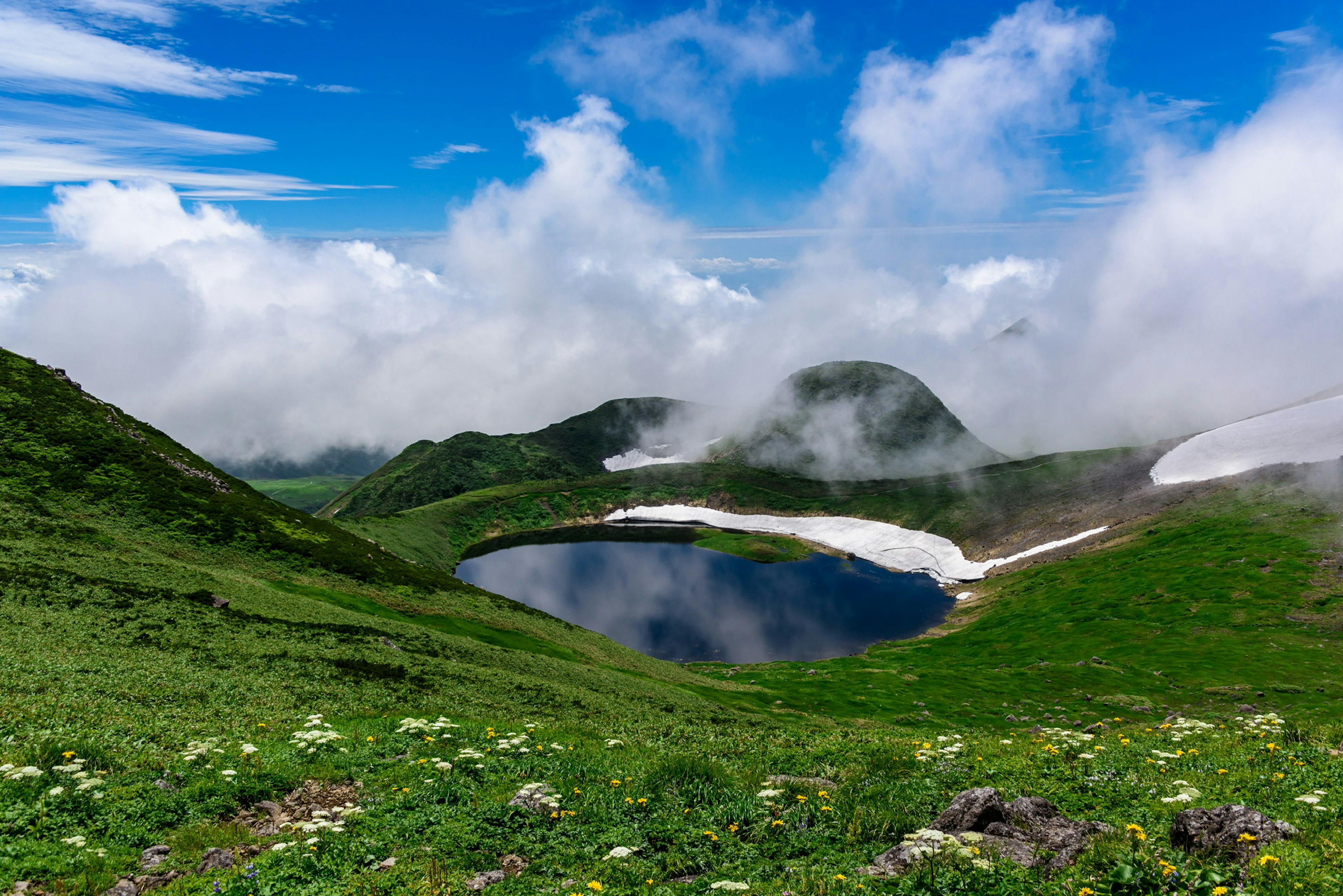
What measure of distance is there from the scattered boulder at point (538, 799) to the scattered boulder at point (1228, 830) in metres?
12.4

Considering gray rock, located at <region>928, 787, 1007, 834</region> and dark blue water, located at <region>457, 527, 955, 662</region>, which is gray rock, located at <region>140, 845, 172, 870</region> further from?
dark blue water, located at <region>457, 527, 955, 662</region>

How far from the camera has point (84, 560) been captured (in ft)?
143

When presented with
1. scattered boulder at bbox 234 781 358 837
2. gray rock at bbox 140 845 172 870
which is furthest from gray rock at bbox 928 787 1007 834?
gray rock at bbox 140 845 172 870

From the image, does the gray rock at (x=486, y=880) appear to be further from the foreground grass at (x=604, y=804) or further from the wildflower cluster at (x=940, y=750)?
the wildflower cluster at (x=940, y=750)

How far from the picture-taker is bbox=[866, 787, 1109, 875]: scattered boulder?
1128 cm

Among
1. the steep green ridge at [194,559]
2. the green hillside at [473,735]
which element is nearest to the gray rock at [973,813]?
the green hillside at [473,735]

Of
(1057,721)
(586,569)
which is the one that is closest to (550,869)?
(1057,721)

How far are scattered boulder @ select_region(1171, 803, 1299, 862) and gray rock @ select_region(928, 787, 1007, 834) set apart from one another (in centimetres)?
309

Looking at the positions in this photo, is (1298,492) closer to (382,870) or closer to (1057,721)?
(1057,721)

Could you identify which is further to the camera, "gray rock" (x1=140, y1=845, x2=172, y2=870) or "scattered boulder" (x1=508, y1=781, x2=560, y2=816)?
"scattered boulder" (x1=508, y1=781, x2=560, y2=816)

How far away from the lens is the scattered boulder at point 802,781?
17156 millimetres

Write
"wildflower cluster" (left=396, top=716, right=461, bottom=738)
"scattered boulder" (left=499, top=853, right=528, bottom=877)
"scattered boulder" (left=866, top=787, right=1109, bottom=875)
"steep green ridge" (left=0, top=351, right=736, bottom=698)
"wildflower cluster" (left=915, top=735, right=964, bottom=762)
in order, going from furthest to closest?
1. "steep green ridge" (left=0, top=351, right=736, bottom=698)
2. "wildflower cluster" (left=396, top=716, right=461, bottom=738)
3. "wildflower cluster" (left=915, top=735, right=964, bottom=762)
4. "scattered boulder" (left=499, top=853, right=528, bottom=877)
5. "scattered boulder" (left=866, top=787, right=1109, bottom=875)

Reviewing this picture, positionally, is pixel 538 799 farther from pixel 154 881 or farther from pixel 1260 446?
pixel 1260 446

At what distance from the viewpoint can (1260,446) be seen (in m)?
147
